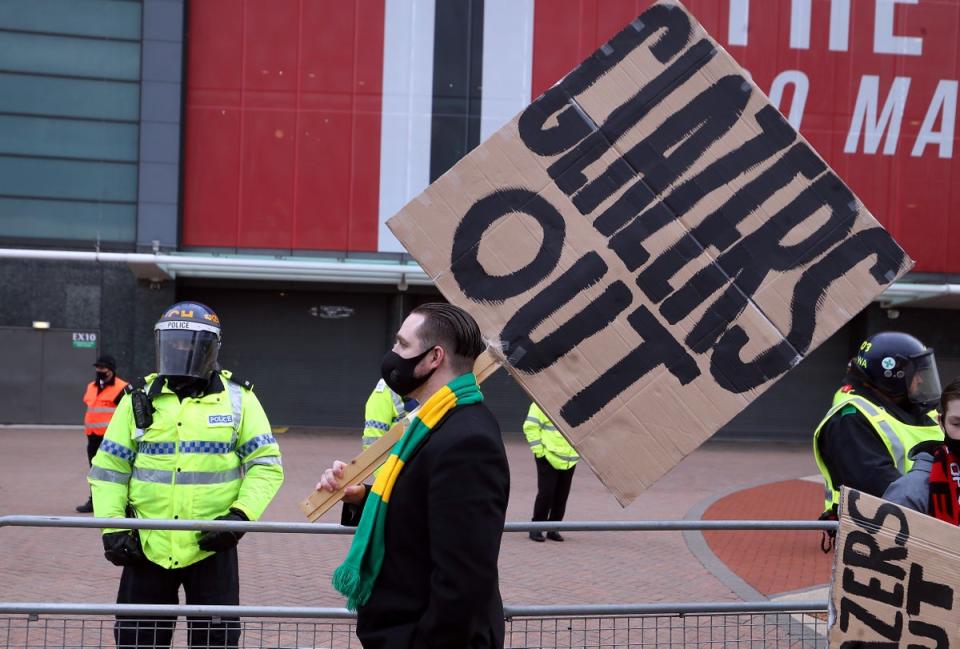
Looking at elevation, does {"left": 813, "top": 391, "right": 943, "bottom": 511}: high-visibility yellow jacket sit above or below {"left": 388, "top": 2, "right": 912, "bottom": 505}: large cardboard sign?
below

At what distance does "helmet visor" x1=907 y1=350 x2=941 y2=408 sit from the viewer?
4797 mm

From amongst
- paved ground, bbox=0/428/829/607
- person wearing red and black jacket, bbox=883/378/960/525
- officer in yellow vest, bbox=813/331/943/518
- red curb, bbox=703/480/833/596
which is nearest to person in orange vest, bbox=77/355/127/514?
paved ground, bbox=0/428/829/607

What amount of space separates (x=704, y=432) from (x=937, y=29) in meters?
24.6

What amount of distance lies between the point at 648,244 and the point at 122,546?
8.31ft

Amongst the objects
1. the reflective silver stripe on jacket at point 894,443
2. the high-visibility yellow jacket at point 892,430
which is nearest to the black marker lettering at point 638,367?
the high-visibility yellow jacket at point 892,430

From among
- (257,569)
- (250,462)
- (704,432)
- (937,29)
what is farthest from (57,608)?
(937,29)

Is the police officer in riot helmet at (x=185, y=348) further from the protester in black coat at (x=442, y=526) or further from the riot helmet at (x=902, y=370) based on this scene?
the riot helmet at (x=902, y=370)

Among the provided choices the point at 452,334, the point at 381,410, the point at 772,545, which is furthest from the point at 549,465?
the point at 452,334

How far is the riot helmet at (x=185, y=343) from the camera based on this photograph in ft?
A: 15.2

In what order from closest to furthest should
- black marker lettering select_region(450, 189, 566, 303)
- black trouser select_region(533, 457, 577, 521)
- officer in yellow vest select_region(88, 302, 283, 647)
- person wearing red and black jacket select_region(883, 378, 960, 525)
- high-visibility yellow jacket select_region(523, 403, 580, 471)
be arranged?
person wearing red and black jacket select_region(883, 378, 960, 525), black marker lettering select_region(450, 189, 566, 303), officer in yellow vest select_region(88, 302, 283, 647), high-visibility yellow jacket select_region(523, 403, 580, 471), black trouser select_region(533, 457, 577, 521)

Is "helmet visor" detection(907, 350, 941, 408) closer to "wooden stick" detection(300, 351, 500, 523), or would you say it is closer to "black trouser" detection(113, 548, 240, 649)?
"wooden stick" detection(300, 351, 500, 523)

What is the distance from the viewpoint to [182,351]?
4660mm

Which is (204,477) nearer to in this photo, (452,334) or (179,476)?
(179,476)

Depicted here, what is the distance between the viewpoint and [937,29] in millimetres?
24922
